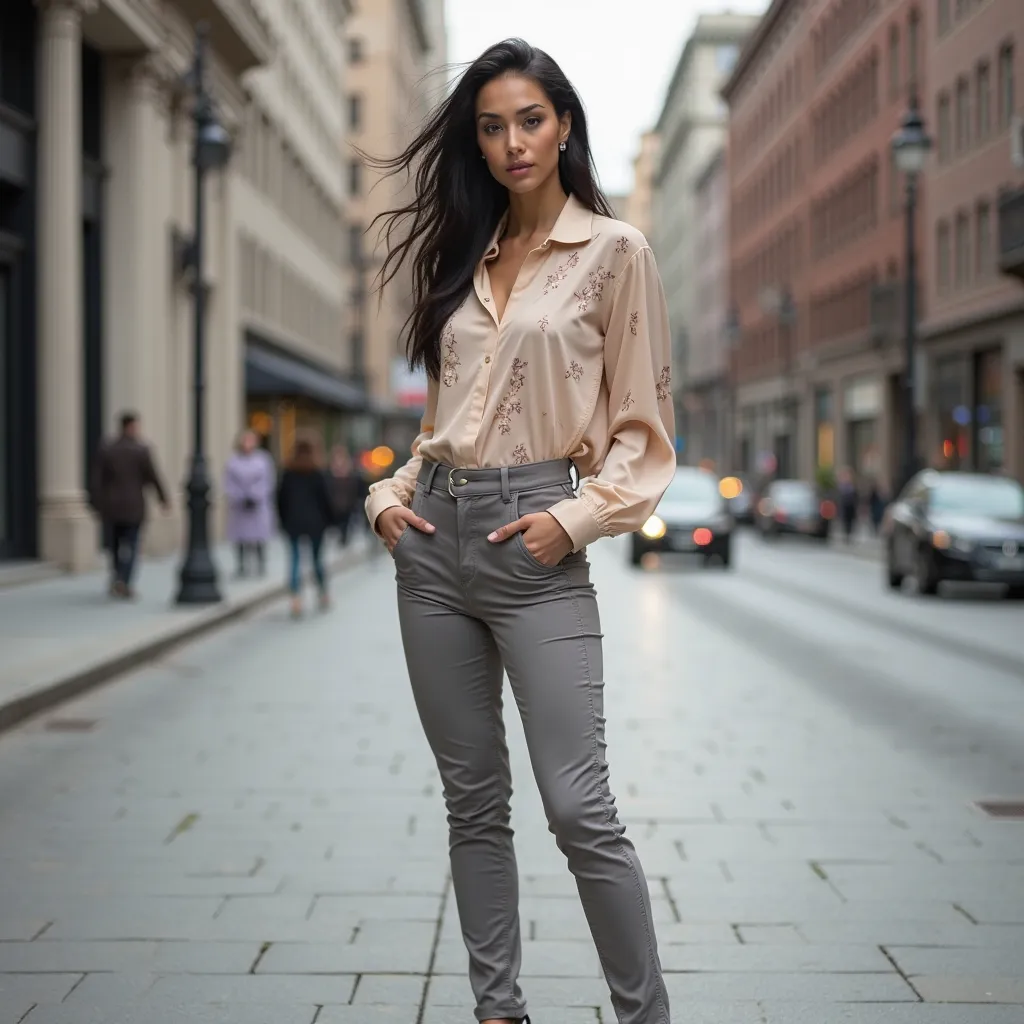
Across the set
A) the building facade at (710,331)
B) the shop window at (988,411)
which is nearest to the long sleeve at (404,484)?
the shop window at (988,411)

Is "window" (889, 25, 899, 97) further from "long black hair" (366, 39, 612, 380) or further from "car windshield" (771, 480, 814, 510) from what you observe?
"long black hair" (366, 39, 612, 380)

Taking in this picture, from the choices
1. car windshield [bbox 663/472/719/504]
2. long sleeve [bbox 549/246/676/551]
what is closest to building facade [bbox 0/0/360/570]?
car windshield [bbox 663/472/719/504]

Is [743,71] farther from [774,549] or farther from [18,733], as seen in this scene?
[18,733]

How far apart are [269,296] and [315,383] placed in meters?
3.19

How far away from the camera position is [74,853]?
18.8ft

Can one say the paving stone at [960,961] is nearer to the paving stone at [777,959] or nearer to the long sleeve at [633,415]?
the paving stone at [777,959]

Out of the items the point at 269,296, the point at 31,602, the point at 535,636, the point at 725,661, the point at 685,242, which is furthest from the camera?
the point at 685,242

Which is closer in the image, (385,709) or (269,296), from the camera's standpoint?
(385,709)

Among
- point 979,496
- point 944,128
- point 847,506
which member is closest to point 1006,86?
point 944,128

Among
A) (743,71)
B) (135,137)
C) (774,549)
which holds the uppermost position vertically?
(743,71)

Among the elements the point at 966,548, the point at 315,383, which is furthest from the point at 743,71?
the point at 966,548

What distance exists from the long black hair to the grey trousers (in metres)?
0.34

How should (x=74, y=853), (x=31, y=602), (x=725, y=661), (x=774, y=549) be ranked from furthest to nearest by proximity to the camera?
(x=774, y=549) < (x=31, y=602) < (x=725, y=661) < (x=74, y=853)

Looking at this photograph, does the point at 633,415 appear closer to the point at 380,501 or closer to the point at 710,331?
the point at 380,501
